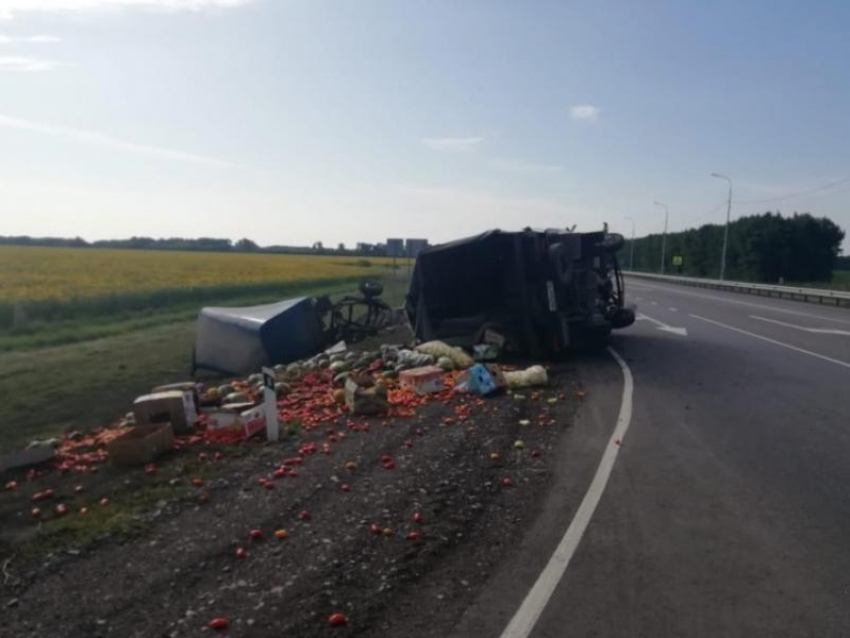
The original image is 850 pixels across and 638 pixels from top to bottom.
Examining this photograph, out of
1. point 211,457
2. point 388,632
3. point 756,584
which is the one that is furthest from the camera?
point 211,457

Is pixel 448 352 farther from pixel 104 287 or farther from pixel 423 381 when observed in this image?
pixel 104 287

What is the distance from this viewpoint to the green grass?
12688 millimetres

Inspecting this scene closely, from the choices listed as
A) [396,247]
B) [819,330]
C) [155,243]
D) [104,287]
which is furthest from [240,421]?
[155,243]

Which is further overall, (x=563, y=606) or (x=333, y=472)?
(x=333, y=472)

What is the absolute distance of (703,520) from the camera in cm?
632

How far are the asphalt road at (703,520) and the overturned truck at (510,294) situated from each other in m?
2.21

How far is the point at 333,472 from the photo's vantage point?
7.69m

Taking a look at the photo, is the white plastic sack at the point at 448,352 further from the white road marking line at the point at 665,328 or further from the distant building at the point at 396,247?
the distant building at the point at 396,247

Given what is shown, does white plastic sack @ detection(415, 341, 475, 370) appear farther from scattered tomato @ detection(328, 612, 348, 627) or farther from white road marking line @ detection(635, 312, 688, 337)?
scattered tomato @ detection(328, 612, 348, 627)

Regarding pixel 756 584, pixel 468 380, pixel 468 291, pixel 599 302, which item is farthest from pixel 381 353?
pixel 756 584

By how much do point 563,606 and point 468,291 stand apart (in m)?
11.4

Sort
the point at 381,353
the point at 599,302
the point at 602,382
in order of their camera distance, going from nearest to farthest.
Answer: the point at 602,382 → the point at 381,353 → the point at 599,302

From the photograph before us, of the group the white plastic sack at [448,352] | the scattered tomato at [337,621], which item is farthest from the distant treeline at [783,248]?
the scattered tomato at [337,621]

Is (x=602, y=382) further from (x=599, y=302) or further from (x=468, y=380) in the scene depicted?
(x=599, y=302)
